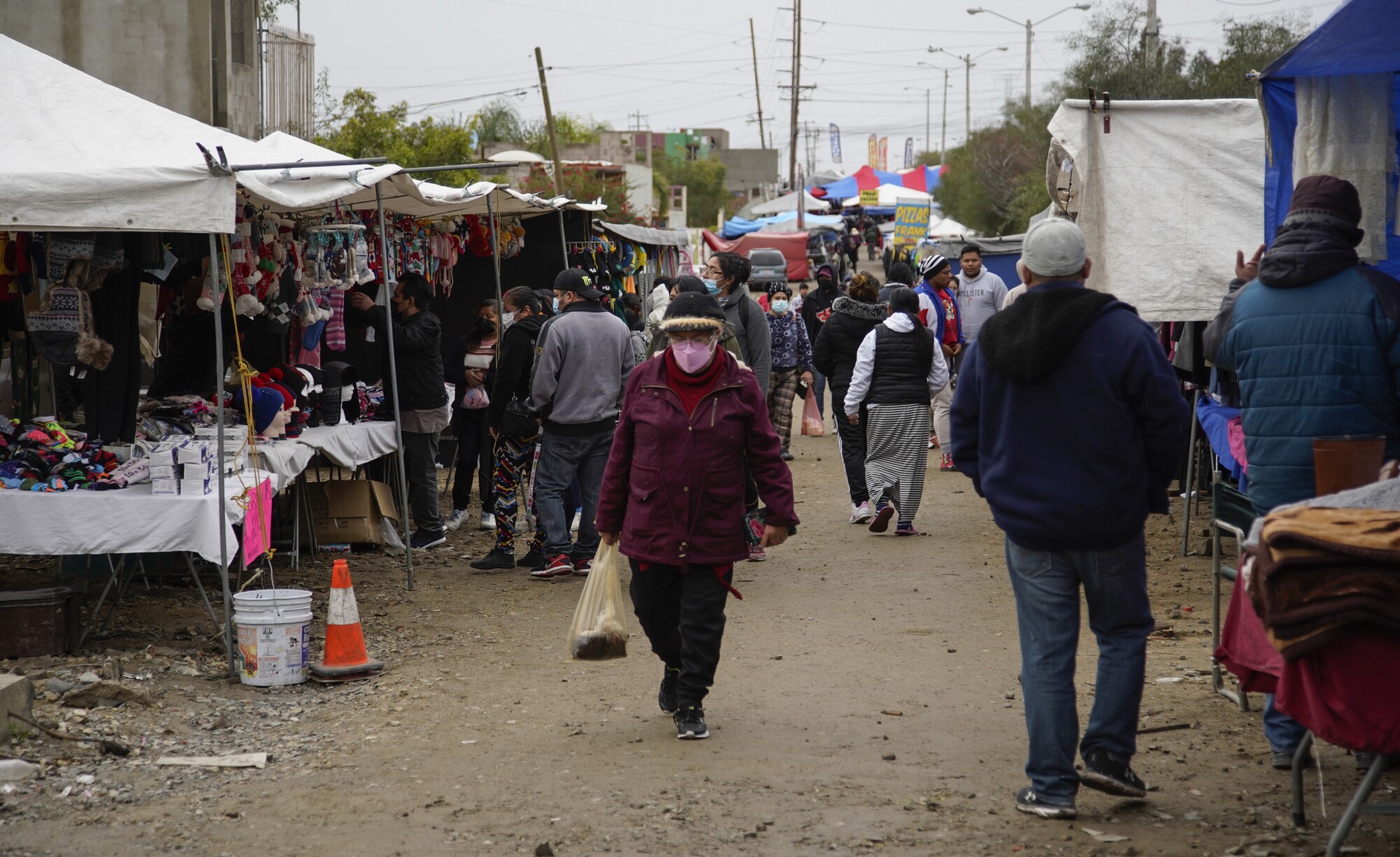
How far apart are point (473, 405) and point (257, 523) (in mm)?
3753

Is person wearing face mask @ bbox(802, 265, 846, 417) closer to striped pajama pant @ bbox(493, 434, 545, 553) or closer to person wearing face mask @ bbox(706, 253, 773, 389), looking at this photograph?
person wearing face mask @ bbox(706, 253, 773, 389)

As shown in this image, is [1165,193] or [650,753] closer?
[650,753]

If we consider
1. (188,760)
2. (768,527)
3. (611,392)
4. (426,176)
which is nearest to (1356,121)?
(768,527)

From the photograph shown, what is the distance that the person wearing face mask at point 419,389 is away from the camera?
9.92 m

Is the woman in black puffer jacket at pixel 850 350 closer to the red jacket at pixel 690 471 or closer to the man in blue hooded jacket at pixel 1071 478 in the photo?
the red jacket at pixel 690 471

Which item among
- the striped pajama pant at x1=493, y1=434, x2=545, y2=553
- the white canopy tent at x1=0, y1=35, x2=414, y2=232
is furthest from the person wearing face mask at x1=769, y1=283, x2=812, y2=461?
the white canopy tent at x1=0, y1=35, x2=414, y2=232

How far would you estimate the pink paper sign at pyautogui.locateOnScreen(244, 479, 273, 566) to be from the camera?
23.0 feet

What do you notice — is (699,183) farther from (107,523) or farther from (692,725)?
(692,725)

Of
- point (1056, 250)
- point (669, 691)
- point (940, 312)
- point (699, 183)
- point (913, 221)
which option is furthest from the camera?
point (699, 183)

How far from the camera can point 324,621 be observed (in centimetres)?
794

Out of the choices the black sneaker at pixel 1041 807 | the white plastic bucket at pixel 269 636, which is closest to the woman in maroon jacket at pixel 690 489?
the black sneaker at pixel 1041 807

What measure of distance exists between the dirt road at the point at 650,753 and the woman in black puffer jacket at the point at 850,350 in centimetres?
262

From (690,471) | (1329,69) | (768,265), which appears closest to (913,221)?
(768,265)

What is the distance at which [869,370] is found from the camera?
10.1 metres
